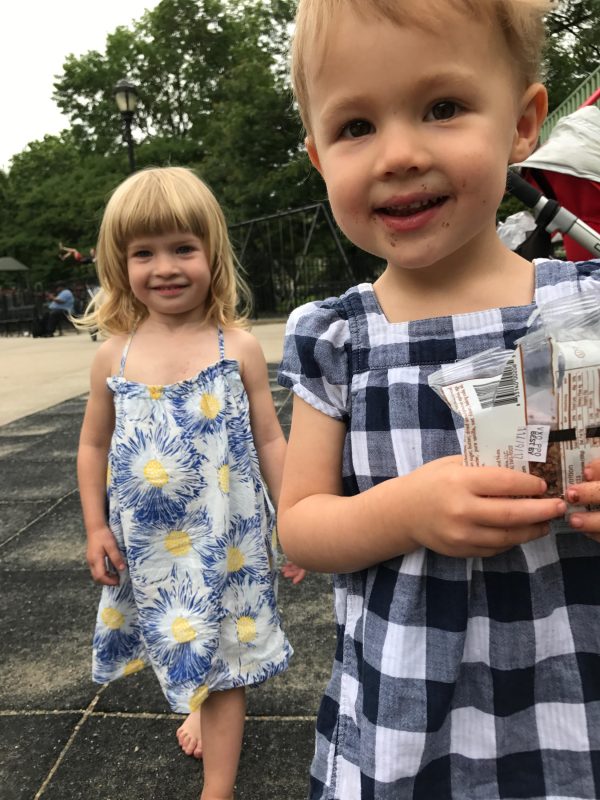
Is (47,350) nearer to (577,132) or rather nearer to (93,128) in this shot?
(577,132)

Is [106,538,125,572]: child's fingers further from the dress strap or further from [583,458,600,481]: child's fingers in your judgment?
[583,458,600,481]: child's fingers

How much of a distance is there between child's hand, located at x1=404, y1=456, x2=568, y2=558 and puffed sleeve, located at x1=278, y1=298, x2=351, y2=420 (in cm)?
22

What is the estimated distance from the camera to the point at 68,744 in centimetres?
199

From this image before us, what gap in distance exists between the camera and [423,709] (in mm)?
923

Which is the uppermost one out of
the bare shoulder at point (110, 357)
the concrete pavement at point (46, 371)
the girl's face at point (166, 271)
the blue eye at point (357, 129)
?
the blue eye at point (357, 129)

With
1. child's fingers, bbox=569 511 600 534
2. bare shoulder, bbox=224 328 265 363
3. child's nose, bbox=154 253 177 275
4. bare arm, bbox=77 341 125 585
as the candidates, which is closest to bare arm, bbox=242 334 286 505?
bare shoulder, bbox=224 328 265 363

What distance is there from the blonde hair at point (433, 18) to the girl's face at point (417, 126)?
0.04 ft

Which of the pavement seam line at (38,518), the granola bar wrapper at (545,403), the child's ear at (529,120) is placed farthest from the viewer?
the pavement seam line at (38,518)

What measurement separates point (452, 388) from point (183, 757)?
5.29 feet

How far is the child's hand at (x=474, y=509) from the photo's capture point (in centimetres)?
77

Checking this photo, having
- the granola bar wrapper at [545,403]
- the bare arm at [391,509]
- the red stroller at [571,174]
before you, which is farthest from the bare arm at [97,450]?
the red stroller at [571,174]

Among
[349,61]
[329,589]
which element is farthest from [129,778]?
[349,61]

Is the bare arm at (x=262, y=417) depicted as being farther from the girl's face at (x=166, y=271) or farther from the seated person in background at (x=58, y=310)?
the seated person in background at (x=58, y=310)

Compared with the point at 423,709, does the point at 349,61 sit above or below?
above
